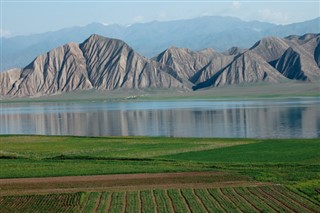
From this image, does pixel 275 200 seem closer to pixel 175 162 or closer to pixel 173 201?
pixel 173 201

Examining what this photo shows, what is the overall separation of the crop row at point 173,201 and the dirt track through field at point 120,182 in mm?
1537

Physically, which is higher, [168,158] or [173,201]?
[173,201]

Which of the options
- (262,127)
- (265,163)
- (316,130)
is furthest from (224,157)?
(262,127)

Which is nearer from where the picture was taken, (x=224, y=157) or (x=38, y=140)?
(x=224, y=157)

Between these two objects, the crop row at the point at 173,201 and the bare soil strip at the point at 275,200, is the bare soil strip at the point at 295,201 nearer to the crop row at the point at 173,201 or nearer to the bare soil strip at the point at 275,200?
the crop row at the point at 173,201

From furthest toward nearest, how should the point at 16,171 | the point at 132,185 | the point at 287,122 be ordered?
the point at 287,122, the point at 16,171, the point at 132,185

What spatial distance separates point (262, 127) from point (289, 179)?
45.1 metres

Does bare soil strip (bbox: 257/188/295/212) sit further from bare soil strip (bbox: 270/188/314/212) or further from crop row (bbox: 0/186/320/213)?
bare soil strip (bbox: 270/188/314/212)

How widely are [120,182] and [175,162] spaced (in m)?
9.55

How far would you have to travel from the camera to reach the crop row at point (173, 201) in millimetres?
24422

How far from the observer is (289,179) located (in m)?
31.7

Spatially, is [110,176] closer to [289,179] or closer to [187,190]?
[187,190]

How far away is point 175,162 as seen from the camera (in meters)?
41.3

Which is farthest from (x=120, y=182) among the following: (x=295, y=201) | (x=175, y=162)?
(x=295, y=201)
